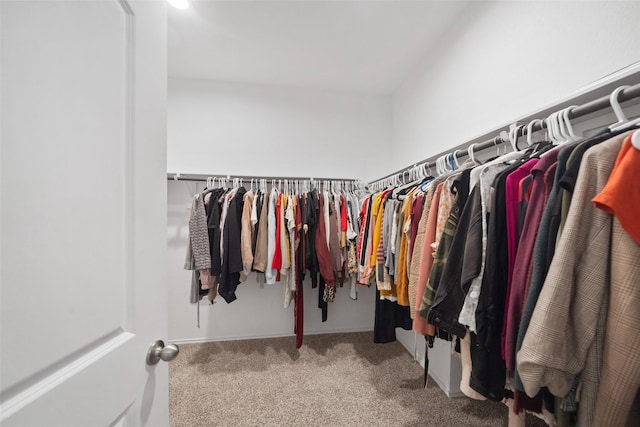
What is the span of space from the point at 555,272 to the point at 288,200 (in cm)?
176

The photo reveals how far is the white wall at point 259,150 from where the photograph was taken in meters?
2.36

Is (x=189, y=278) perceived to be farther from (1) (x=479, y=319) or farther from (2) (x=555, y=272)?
(2) (x=555, y=272)

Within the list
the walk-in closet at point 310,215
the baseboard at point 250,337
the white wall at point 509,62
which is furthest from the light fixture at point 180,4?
the baseboard at point 250,337

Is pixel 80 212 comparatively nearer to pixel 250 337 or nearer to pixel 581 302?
pixel 581 302

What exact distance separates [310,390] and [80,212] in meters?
1.82

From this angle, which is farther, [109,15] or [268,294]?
[268,294]

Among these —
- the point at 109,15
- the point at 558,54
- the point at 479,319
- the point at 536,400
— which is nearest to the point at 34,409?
the point at 109,15

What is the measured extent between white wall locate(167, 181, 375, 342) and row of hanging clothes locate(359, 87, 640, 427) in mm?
1793

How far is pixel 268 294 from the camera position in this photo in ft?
8.21

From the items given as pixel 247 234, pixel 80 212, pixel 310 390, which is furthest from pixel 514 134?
pixel 310 390

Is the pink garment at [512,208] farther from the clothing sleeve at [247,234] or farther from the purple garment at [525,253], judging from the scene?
the clothing sleeve at [247,234]

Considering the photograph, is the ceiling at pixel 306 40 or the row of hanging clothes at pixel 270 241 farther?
the row of hanging clothes at pixel 270 241

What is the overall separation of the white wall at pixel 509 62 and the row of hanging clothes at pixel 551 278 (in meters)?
0.35

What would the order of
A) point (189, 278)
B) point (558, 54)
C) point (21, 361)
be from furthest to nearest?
point (189, 278) → point (558, 54) → point (21, 361)
